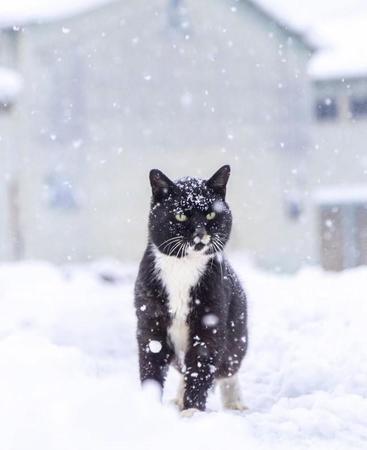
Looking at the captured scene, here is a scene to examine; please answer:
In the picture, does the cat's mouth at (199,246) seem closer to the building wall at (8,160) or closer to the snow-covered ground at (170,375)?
the snow-covered ground at (170,375)

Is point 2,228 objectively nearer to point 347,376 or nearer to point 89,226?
point 89,226

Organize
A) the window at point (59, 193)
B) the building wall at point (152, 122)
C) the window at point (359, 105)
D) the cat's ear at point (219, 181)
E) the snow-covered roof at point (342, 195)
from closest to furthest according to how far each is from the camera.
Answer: the cat's ear at point (219, 181)
the building wall at point (152, 122)
the window at point (59, 193)
the snow-covered roof at point (342, 195)
the window at point (359, 105)

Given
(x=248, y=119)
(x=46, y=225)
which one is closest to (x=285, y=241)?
(x=248, y=119)

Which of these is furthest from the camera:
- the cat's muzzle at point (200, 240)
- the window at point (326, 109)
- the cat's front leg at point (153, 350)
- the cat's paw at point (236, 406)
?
the window at point (326, 109)

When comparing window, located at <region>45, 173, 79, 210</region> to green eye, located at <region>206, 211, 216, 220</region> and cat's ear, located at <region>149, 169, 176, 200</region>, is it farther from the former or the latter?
green eye, located at <region>206, 211, 216, 220</region>

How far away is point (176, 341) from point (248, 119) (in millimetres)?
14621

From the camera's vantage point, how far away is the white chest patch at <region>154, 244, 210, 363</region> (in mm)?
4164

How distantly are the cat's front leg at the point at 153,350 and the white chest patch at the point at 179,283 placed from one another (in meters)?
0.06

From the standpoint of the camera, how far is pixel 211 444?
2.97 meters

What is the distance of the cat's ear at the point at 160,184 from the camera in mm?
4234

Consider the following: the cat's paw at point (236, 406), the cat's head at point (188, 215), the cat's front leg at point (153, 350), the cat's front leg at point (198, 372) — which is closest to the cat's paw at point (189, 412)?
the cat's front leg at point (198, 372)

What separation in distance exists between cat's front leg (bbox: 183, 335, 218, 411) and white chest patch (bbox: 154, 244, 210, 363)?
0.32 feet

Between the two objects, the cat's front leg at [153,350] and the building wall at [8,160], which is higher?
the building wall at [8,160]

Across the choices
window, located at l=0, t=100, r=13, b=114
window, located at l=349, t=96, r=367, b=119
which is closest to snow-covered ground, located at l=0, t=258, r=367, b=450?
window, located at l=0, t=100, r=13, b=114
